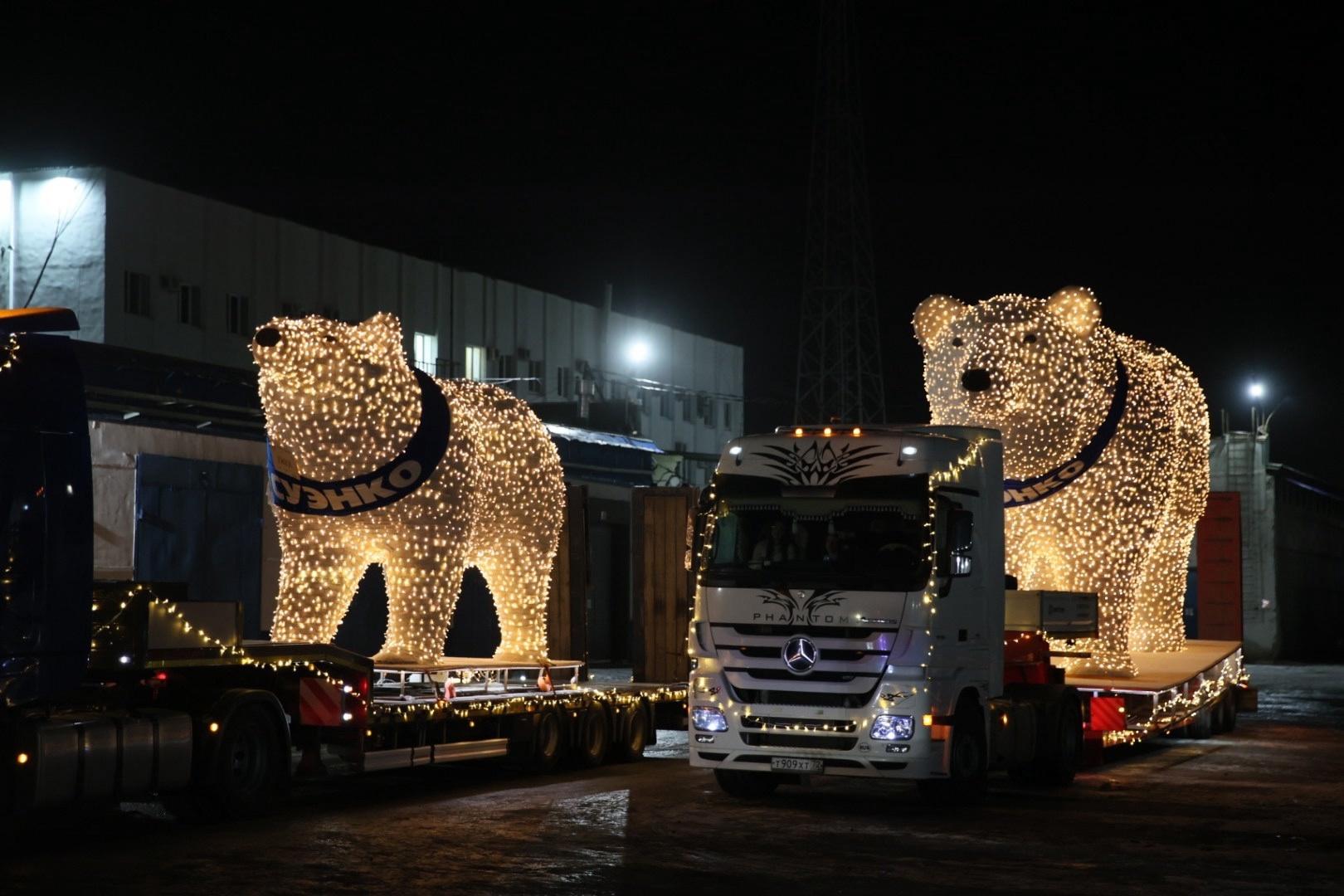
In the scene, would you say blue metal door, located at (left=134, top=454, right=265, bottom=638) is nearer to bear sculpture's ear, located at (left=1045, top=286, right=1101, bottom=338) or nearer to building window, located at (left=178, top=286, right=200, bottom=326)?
building window, located at (left=178, top=286, right=200, bottom=326)

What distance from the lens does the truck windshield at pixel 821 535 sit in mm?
13789

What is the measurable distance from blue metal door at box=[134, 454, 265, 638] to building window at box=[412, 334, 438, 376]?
15.6 metres

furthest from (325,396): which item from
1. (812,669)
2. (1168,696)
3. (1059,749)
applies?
(1168,696)

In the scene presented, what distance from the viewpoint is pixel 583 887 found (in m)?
9.83

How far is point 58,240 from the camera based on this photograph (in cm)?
3206

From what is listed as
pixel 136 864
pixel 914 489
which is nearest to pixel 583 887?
pixel 136 864

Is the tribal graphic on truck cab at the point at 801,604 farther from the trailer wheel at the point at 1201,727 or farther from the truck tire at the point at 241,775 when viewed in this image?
the trailer wheel at the point at 1201,727

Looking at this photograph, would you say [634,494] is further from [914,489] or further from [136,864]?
[136,864]

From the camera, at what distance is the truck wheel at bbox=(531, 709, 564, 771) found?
53.3 feet

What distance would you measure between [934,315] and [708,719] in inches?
282

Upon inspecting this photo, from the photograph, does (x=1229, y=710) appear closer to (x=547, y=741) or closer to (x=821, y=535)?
(x=547, y=741)

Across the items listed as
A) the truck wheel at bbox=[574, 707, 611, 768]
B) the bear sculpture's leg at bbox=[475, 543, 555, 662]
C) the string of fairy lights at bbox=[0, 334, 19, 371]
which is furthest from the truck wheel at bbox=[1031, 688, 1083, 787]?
the string of fairy lights at bbox=[0, 334, 19, 371]

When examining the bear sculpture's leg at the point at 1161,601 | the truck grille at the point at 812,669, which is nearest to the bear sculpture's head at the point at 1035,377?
the bear sculpture's leg at the point at 1161,601

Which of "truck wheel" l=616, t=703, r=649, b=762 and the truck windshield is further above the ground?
the truck windshield
